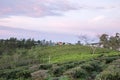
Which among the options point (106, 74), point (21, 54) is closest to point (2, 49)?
point (21, 54)

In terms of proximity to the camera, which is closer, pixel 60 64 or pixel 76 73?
pixel 76 73

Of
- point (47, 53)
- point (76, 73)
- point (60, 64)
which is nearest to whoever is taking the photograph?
point (76, 73)

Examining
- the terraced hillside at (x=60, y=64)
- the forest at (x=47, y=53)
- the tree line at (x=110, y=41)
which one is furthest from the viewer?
the tree line at (x=110, y=41)

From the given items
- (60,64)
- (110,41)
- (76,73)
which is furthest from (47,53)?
(76,73)

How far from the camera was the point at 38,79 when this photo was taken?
21.1 meters

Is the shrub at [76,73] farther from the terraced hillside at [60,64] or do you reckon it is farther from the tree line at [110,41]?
the tree line at [110,41]

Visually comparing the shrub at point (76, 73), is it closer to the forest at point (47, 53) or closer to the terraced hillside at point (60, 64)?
the terraced hillside at point (60, 64)

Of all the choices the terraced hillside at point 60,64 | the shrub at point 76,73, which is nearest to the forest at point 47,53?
the terraced hillside at point 60,64

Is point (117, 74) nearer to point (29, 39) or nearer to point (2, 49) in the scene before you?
point (2, 49)

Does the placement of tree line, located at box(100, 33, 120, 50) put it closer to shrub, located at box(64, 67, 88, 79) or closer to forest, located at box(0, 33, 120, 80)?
forest, located at box(0, 33, 120, 80)

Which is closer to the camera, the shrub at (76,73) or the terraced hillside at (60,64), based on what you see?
the shrub at (76,73)

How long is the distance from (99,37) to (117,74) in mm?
62393

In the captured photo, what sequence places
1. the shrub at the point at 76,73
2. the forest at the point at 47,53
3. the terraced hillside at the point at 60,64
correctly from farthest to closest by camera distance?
1. the forest at the point at 47,53
2. the terraced hillside at the point at 60,64
3. the shrub at the point at 76,73

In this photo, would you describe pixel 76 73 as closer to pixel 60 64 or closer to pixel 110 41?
pixel 60 64
